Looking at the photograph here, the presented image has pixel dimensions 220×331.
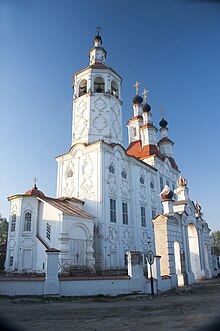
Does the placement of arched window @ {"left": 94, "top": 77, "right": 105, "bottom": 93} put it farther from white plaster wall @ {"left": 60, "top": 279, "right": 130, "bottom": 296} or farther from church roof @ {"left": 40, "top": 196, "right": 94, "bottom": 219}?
white plaster wall @ {"left": 60, "top": 279, "right": 130, "bottom": 296}

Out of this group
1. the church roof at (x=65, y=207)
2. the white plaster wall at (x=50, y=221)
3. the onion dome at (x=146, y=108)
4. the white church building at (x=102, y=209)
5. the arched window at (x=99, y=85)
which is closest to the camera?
the white church building at (x=102, y=209)

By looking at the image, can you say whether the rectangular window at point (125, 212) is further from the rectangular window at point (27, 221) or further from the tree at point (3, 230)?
the tree at point (3, 230)

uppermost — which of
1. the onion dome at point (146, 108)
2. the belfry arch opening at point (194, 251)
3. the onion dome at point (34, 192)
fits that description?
the onion dome at point (146, 108)

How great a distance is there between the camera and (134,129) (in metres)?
35.9

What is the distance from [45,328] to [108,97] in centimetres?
2180

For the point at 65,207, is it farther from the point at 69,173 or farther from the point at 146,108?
the point at 146,108

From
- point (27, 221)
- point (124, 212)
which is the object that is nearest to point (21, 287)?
point (27, 221)

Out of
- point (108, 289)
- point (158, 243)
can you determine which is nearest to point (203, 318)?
point (108, 289)

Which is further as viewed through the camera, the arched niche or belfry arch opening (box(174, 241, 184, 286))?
the arched niche

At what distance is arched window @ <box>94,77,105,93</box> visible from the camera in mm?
26653

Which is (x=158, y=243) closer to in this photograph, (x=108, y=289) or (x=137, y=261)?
(x=137, y=261)

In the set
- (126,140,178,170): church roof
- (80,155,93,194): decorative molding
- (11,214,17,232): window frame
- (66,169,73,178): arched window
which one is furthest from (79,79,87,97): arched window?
(11,214,17,232): window frame

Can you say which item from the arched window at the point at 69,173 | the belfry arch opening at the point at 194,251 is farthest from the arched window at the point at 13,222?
the belfry arch opening at the point at 194,251

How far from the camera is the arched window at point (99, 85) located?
87.4 feet
